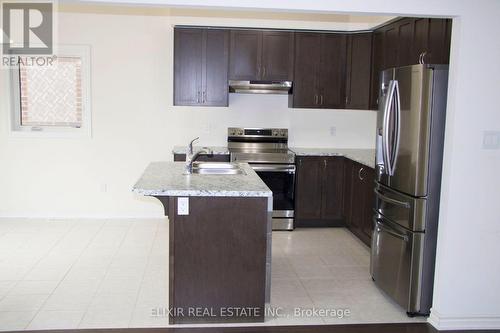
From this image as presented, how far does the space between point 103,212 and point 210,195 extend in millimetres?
3526

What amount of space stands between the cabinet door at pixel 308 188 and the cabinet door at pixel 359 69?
0.90 metres

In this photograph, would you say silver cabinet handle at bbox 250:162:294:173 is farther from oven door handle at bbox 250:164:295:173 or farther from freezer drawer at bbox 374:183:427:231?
freezer drawer at bbox 374:183:427:231

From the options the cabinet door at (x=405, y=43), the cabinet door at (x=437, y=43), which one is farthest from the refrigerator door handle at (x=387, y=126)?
the cabinet door at (x=405, y=43)

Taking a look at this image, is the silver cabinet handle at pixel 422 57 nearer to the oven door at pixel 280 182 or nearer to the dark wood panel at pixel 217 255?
the oven door at pixel 280 182

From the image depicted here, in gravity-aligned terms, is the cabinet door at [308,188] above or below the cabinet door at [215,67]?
below

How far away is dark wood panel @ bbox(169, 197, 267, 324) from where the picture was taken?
3.26 metres

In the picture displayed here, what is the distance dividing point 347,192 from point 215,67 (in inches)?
Result: 84.6

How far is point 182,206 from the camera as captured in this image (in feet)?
10.5

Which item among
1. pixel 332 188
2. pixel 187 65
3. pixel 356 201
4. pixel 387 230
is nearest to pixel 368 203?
pixel 356 201

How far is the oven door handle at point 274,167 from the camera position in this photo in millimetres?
5734

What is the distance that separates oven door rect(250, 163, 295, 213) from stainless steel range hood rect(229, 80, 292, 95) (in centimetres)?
94

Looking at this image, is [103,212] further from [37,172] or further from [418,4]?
[418,4]

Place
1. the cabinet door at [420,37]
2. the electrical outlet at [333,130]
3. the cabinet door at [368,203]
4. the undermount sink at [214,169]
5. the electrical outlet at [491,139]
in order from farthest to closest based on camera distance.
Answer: the electrical outlet at [333,130], the cabinet door at [368,203], the cabinet door at [420,37], the undermount sink at [214,169], the electrical outlet at [491,139]

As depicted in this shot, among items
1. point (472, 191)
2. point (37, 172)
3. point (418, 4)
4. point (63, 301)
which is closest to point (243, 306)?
point (63, 301)
